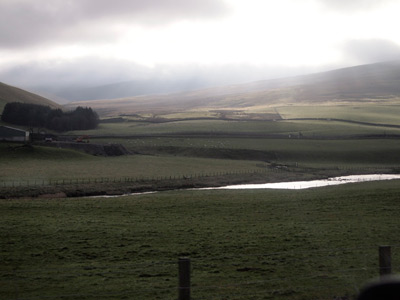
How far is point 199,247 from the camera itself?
20.5 meters

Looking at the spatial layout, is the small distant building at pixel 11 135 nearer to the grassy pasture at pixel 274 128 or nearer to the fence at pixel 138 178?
the grassy pasture at pixel 274 128

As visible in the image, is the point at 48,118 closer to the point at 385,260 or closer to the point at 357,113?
the point at 357,113

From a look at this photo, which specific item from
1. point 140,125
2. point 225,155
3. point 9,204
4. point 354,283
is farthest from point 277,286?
point 140,125

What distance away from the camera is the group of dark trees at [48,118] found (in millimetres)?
128125

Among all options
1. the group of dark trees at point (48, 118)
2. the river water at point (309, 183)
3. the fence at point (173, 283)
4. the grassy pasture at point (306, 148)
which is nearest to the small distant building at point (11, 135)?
the grassy pasture at point (306, 148)

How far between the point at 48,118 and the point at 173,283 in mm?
121025

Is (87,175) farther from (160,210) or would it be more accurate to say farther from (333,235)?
(333,235)

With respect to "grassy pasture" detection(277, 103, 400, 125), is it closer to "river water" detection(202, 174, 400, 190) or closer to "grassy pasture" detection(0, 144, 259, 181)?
"grassy pasture" detection(0, 144, 259, 181)

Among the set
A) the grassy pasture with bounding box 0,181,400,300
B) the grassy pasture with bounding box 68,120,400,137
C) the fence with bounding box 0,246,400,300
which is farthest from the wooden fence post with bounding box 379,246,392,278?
the grassy pasture with bounding box 68,120,400,137

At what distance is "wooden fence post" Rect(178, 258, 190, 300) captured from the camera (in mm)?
10118

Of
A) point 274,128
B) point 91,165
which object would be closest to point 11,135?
point 91,165

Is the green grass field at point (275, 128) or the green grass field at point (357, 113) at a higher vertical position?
the green grass field at point (357, 113)

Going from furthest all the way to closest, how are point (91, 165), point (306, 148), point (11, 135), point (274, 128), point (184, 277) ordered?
point (274, 128), point (11, 135), point (306, 148), point (91, 165), point (184, 277)

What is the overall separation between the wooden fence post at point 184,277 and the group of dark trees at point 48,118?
Answer: 397 feet
